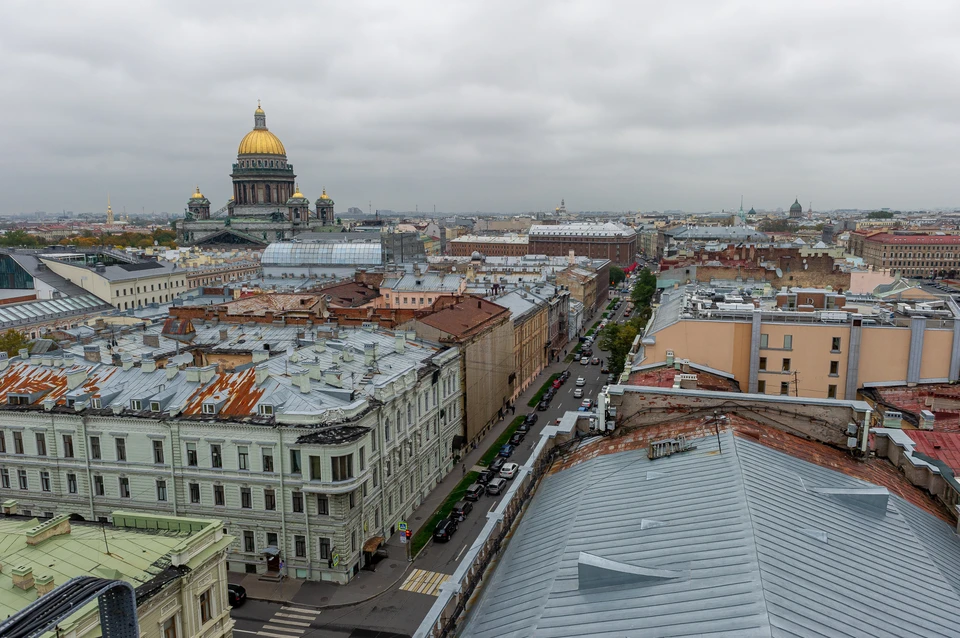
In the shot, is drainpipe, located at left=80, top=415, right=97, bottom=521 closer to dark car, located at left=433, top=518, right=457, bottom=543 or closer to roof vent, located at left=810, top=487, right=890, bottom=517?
dark car, located at left=433, top=518, right=457, bottom=543

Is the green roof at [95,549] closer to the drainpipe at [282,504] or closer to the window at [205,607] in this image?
the window at [205,607]

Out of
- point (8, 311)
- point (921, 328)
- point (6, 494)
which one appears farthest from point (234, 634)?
point (8, 311)

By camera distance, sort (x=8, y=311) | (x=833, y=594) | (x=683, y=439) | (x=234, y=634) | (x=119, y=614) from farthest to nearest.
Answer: (x=8, y=311) < (x=234, y=634) < (x=683, y=439) < (x=833, y=594) < (x=119, y=614)

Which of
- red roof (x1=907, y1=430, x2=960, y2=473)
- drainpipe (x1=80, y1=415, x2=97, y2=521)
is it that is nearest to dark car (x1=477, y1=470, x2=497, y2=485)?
drainpipe (x1=80, y1=415, x2=97, y2=521)

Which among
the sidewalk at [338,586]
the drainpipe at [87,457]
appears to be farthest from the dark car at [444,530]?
the drainpipe at [87,457]

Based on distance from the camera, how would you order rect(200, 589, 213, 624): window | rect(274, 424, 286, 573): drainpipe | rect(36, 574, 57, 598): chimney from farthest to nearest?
rect(274, 424, 286, 573): drainpipe < rect(200, 589, 213, 624): window < rect(36, 574, 57, 598): chimney

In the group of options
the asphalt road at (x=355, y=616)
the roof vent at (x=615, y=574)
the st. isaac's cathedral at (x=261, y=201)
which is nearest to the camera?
the roof vent at (x=615, y=574)

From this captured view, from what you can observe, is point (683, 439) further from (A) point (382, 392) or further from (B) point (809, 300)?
(B) point (809, 300)
